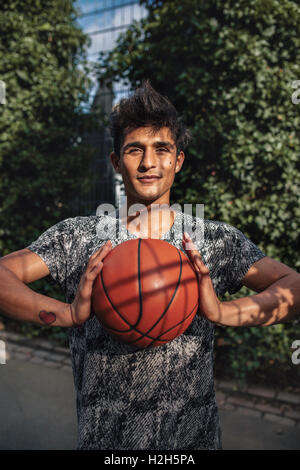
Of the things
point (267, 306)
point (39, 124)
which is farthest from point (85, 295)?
point (39, 124)

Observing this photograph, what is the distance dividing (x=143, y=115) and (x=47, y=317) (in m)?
1.22

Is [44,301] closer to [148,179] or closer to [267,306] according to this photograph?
[148,179]

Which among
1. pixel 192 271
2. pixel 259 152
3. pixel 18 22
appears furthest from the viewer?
pixel 18 22

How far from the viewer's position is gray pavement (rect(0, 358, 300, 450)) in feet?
12.0

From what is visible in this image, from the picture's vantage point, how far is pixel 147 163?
1836 millimetres

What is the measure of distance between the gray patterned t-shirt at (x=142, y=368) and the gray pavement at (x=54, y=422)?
83.6 inches

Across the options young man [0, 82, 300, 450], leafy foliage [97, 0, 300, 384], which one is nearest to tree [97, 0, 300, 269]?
leafy foliage [97, 0, 300, 384]

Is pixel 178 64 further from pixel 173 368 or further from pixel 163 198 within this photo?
pixel 173 368

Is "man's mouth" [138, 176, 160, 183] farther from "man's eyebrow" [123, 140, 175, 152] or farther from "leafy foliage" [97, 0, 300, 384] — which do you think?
"leafy foliage" [97, 0, 300, 384]

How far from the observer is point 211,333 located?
198cm
